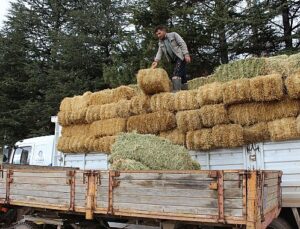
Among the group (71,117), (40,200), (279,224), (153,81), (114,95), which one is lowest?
(279,224)

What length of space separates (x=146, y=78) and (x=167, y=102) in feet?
Result: 2.46

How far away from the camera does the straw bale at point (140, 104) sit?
9.20 meters

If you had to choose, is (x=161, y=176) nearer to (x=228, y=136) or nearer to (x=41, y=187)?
(x=41, y=187)

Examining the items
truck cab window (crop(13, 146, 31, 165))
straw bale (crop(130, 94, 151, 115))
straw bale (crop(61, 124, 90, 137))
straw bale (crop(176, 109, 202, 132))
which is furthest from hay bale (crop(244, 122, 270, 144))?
truck cab window (crop(13, 146, 31, 165))

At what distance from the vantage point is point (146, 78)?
910 centimetres

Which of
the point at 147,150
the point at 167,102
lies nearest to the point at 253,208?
the point at 147,150

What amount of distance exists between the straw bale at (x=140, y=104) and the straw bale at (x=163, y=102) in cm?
20

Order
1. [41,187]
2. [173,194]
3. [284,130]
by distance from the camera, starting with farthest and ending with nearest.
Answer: [284,130] < [41,187] < [173,194]

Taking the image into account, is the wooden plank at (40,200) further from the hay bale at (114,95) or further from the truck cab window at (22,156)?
the truck cab window at (22,156)

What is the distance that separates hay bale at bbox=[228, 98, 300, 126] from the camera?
7266 millimetres

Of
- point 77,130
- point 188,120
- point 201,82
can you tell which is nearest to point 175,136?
point 188,120

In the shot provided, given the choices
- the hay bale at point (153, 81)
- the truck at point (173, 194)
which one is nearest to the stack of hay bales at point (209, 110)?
the hay bale at point (153, 81)

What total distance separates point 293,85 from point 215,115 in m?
1.62

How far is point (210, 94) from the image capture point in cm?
811
